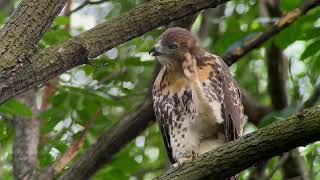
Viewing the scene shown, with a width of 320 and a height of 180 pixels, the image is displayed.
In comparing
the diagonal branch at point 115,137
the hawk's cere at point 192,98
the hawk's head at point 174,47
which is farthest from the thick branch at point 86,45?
the diagonal branch at point 115,137

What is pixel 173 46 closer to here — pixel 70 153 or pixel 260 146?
pixel 70 153

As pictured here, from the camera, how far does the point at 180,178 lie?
12.5 feet

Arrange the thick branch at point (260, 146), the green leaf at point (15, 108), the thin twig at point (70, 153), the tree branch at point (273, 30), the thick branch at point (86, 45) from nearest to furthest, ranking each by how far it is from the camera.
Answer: the thick branch at point (260, 146) < the thick branch at point (86, 45) < the green leaf at point (15, 108) < the tree branch at point (273, 30) < the thin twig at point (70, 153)

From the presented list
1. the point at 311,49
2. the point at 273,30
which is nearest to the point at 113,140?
the point at 273,30

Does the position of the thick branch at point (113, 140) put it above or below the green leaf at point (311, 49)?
below

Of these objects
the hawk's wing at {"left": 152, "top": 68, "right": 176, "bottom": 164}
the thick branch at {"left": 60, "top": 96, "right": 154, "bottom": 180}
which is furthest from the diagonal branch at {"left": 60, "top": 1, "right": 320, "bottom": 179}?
the hawk's wing at {"left": 152, "top": 68, "right": 176, "bottom": 164}

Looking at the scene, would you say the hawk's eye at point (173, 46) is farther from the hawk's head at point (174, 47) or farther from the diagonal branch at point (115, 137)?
the diagonal branch at point (115, 137)

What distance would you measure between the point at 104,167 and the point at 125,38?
2.59 metres

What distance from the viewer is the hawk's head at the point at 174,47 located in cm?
532

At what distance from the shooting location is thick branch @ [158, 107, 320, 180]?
332 cm

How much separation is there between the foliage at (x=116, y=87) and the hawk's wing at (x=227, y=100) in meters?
0.30

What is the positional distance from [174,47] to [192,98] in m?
0.52

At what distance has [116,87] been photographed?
6480 millimetres

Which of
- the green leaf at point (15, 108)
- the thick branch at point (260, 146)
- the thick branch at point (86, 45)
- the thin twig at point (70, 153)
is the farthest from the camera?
the thin twig at point (70, 153)
